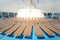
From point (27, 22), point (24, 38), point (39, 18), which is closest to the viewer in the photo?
point (24, 38)

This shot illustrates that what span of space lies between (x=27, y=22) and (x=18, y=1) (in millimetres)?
2829

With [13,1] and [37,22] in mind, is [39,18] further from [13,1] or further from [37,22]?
[13,1]

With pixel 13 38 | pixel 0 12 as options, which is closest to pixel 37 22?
pixel 13 38

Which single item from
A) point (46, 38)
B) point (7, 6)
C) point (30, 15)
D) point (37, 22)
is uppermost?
point (7, 6)

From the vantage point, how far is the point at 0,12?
4.45 meters

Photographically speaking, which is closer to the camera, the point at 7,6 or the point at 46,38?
the point at 46,38

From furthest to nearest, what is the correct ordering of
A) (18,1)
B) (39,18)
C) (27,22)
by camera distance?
(18,1) < (39,18) < (27,22)

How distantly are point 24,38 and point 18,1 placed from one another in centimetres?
330

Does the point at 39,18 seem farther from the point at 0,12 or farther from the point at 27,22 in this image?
the point at 0,12

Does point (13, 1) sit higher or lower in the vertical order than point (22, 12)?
higher

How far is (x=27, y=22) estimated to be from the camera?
175cm

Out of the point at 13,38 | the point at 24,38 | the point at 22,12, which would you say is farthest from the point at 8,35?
the point at 22,12

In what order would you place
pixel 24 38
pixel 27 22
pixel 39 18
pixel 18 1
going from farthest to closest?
pixel 18 1, pixel 39 18, pixel 27 22, pixel 24 38

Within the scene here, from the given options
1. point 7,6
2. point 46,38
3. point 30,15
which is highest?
point 7,6
